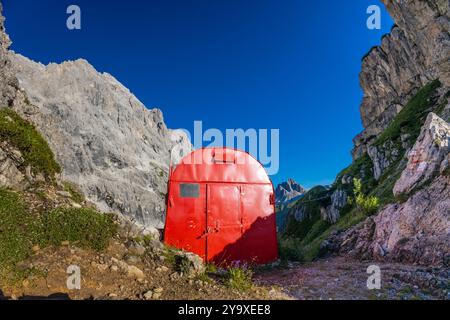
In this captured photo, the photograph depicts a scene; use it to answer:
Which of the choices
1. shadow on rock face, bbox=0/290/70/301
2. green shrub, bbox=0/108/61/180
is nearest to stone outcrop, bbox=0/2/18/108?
green shrub, bbox=0/108/61/180

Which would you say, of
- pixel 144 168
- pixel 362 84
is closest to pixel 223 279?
pixel 362 84

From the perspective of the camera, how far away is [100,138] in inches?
6329

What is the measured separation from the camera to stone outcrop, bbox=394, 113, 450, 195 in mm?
15906

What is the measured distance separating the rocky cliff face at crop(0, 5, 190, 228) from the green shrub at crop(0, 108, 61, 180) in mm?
117509

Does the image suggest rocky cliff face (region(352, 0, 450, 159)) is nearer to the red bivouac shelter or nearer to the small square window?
the red bivouac shelter

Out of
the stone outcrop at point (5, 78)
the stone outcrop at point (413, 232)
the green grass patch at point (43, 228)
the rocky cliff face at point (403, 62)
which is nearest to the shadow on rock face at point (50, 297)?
the green grass patch at point (43, 228)

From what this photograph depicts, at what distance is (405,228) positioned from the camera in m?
14.4

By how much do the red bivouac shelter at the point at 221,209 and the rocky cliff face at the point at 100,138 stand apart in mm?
118945

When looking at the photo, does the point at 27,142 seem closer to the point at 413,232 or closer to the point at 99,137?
the point at 413,232

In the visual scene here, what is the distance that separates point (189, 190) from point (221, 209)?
5.66 ft

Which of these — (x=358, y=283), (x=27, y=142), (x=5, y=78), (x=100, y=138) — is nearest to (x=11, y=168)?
(x=27, y=142)

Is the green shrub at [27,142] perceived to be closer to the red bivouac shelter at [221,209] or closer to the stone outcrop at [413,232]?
the red bivouac shelter at [221,209]

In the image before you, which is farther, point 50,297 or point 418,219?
point 418,219
